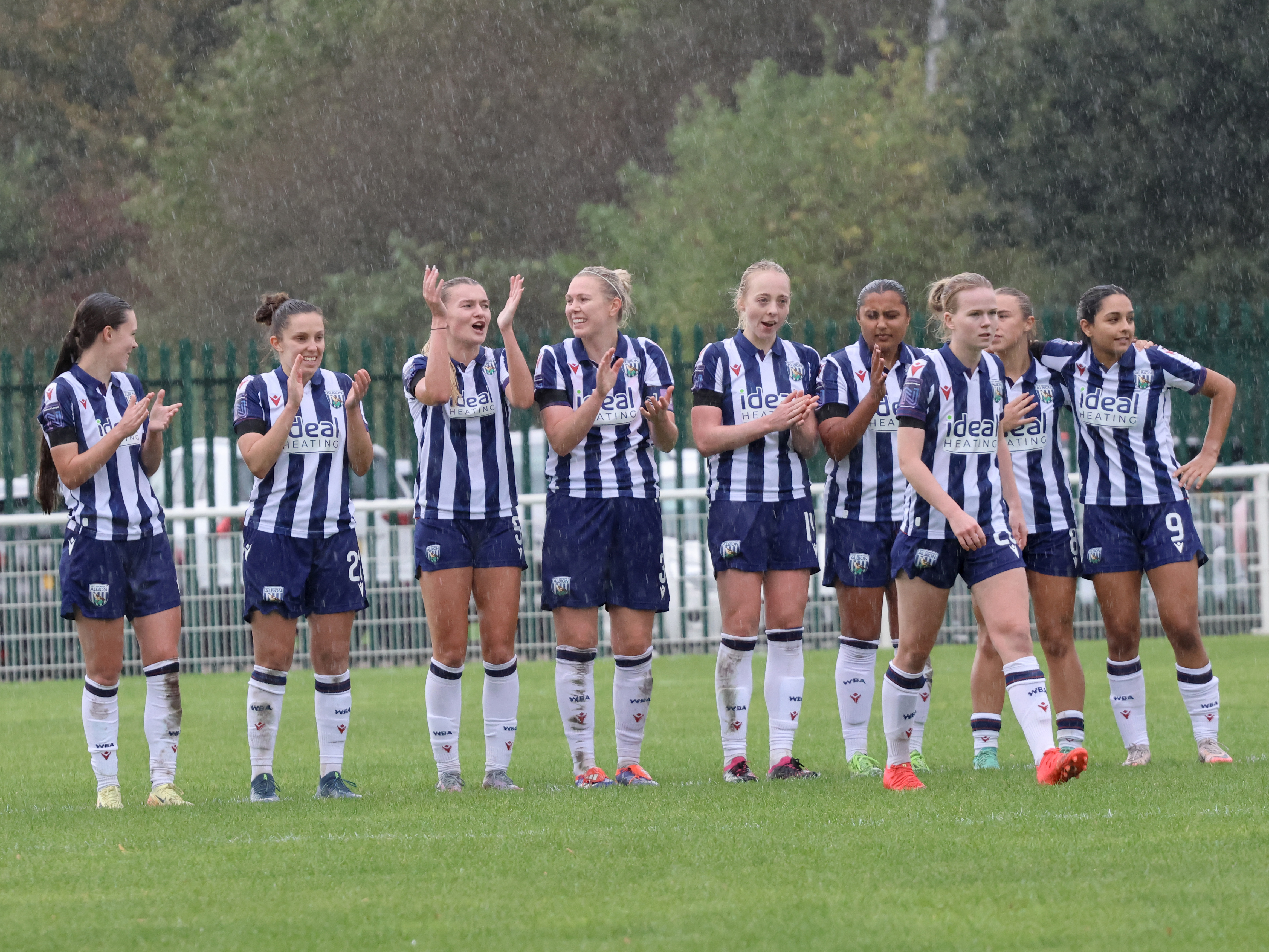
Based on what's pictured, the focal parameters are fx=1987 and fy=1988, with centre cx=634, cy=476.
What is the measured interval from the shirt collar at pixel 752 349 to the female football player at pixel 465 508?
0.95 m

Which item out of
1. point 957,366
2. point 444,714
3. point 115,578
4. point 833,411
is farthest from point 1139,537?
point 115,578

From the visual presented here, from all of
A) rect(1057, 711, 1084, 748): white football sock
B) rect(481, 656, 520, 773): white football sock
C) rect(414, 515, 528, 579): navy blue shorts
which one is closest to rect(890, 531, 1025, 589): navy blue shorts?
rect(1057, 711, 1084, 748): white football sock

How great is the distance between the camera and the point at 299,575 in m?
8.06

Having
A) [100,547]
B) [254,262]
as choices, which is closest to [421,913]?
[100,547]

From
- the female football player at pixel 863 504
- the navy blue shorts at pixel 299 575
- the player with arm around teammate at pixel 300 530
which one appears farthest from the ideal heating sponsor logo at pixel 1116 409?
the navy blue shorts at pixel 299 575

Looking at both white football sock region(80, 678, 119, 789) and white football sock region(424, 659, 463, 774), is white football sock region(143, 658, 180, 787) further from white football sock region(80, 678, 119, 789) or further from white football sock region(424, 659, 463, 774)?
white football sock region(424, 659, 463, 774)

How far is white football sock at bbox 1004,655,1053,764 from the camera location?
24.4 ft

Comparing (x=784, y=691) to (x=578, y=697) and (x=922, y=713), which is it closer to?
(x=922, y=713)

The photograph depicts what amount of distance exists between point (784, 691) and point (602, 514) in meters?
1.08

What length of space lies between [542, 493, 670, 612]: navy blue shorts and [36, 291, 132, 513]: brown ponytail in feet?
6.42

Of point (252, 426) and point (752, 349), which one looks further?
point (752, 349)

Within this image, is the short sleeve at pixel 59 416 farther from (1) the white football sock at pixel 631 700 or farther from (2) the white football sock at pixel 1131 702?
(2) the white football sock at pixel 1131 702

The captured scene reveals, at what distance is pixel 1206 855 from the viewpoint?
599 centimetres

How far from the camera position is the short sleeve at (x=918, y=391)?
7.66 m
